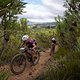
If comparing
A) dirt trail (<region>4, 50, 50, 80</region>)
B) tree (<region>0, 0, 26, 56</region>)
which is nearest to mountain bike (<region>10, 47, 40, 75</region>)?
dirt trail (<region>4, 50, 50, 80</region>)

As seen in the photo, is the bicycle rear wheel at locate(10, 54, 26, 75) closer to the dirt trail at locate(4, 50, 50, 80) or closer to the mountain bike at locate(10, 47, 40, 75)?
the mountain bike at locate(10, 47, 40, 75)

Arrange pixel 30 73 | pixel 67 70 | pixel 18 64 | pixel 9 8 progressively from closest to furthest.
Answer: pixel 9 8 → pixel 67 70 → pixel 30 73 → pixel 18 64

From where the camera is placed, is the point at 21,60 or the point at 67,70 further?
the point at 21,60

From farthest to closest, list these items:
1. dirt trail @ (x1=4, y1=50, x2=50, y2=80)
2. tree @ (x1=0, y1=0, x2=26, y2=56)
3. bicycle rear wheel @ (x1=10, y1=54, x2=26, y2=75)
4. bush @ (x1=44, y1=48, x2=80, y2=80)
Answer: bicycle rear wheel @ (x1=10, y1=54, x2=26, y2=75), dirt trail @ (x1=4, y1=50, x2=50, y2=80), bush @ (x1=44, y1=48, x2=80, y2=80), tree @ (x1=0, y1=0, x2=26, y2=56)

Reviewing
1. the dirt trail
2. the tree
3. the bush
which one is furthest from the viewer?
the dirt trail

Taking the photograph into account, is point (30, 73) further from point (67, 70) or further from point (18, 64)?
point (67, 70)

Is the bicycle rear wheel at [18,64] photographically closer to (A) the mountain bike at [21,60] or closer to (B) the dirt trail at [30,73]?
(A) the mountain bike at [21,60]

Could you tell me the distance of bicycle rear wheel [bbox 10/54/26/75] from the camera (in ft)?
40.8

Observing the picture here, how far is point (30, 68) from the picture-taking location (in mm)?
13242

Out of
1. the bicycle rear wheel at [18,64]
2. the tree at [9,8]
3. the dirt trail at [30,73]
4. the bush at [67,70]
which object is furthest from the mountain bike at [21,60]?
the bush at [67,70]

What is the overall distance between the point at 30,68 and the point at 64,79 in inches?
189

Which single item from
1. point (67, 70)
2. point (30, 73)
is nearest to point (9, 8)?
point (67, 70)

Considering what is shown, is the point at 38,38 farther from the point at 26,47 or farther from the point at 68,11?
the point at 26,47

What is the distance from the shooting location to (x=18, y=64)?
1255 centimetres
